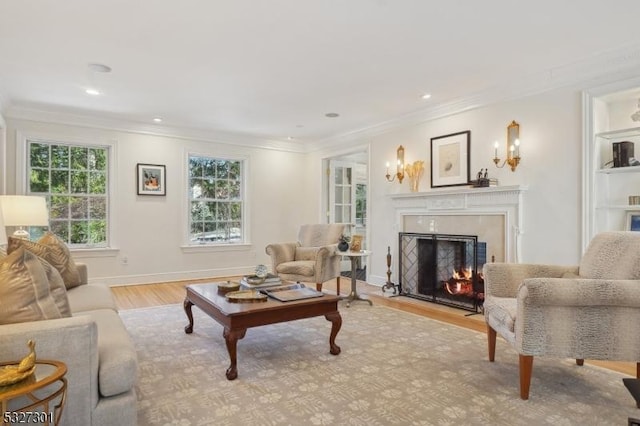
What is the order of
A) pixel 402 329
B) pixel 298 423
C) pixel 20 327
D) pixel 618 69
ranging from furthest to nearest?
pixel 402 329 → pixel 618 69 → pixel 298 423 → pixel 20 327

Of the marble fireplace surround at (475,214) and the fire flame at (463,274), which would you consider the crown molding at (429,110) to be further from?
the fire flame at (463,274)

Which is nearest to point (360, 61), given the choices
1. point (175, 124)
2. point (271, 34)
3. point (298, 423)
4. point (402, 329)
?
point (271, 34)

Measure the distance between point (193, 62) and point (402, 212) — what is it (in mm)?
3107

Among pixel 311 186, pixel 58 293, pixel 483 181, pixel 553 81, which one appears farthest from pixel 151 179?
pixel 553 81

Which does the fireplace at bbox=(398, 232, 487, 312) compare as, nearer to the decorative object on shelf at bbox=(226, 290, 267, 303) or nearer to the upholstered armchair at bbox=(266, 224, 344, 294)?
the upholstered armchair at bbox=(266, 224, 344, 294)

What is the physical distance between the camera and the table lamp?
3930 millimetres

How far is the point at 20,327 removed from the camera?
1.42 meters

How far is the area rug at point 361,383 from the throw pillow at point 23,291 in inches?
30.3

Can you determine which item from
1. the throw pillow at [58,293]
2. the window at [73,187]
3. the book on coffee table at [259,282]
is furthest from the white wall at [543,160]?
the window at [73,187]

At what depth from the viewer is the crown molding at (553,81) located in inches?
124

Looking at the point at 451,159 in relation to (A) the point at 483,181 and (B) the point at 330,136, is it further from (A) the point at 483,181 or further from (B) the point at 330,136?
(B) the point at 330,136

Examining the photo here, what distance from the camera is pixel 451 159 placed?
4.54 metres

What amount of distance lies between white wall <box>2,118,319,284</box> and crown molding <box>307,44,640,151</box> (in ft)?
8.57

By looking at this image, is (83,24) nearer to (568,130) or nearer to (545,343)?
(545,343)
